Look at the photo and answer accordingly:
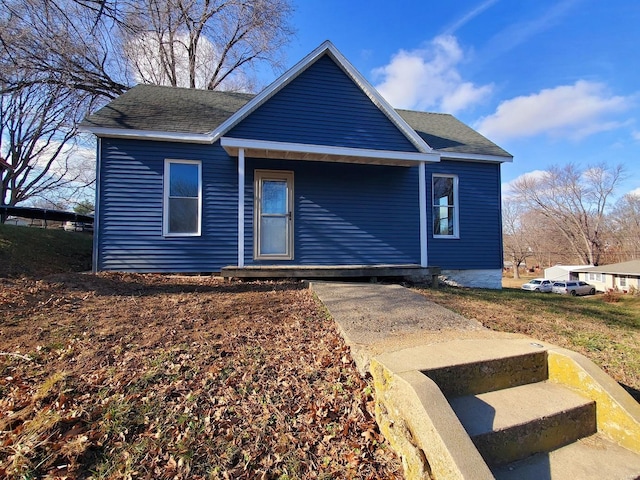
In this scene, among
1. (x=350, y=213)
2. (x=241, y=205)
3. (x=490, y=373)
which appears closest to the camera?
(x=490, y=373)

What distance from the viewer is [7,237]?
8.53m

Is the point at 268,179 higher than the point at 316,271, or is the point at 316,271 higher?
the point at 268,179

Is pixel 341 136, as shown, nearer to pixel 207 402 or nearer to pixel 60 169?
pixel 207 402

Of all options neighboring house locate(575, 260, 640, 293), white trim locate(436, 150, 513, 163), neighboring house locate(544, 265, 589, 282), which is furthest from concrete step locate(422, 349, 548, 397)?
neighboring house locate(544, 265, 589, 282)

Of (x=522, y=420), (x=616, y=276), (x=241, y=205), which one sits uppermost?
(x=241, y=205)

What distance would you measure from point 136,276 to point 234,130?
3.76 metres

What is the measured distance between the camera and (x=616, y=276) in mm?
34594

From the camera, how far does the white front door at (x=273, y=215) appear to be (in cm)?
789

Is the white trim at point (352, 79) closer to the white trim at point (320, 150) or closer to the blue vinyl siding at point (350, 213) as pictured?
the white trim at point (320, 150)

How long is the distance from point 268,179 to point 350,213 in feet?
7.26

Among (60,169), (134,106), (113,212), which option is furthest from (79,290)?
(60,169)

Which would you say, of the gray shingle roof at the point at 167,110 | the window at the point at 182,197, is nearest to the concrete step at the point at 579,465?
the window at the point at 182,197

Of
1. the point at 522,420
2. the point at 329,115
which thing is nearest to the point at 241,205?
the point at 329,115

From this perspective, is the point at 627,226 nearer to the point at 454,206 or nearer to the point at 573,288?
the point at 573,288
